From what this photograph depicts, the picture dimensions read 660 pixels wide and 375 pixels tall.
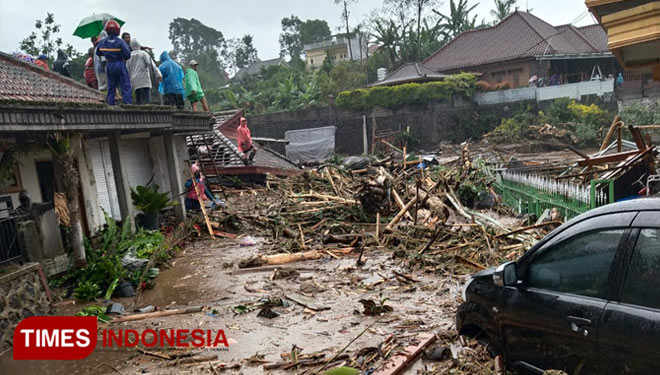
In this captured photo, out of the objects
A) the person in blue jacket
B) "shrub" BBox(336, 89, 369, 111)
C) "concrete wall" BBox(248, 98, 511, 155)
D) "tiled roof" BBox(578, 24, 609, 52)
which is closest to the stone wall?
the person in blue jacket

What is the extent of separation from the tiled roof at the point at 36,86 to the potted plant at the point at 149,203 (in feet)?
7.22

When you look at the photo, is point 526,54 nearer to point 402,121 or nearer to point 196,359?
point 402,121

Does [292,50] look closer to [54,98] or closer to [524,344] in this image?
[54,98]

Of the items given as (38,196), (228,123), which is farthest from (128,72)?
(228,123)

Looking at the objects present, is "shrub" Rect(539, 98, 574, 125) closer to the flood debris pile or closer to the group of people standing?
the flood debris pile

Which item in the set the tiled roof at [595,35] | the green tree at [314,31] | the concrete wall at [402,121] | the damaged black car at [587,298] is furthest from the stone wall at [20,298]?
the green tree at [314,31]

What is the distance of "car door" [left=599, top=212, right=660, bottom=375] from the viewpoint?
8.63 feet

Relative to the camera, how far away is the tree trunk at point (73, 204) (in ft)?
27.5

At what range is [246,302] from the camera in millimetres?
7172

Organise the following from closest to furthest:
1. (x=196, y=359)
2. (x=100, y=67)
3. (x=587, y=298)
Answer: (x=587, y=298), (x=196, y=359), (x=100, y=67)

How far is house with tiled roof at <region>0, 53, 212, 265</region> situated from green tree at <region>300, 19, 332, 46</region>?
76673 mm

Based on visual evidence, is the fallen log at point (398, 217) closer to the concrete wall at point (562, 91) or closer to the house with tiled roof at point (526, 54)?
the concrete wall at point (562, 91)

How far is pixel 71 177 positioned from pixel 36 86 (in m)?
2.14

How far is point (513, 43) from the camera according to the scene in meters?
38.1
